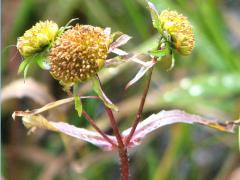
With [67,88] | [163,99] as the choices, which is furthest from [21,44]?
[163,99]

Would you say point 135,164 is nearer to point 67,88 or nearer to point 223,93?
Answer: point 223,93

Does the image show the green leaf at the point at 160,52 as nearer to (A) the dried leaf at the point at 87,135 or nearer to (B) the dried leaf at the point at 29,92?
(A) the dried leaf at the point at 87,135

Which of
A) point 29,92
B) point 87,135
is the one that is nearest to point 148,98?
point 29,92

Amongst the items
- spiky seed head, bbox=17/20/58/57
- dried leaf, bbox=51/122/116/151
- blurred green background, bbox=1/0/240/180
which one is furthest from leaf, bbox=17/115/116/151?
blurred green background, bbox=1/0/240/180

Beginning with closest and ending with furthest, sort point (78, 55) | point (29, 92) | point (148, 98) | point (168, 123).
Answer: point (78, 55) < point (168, 123) < point (29, 92) < point (148, 98)

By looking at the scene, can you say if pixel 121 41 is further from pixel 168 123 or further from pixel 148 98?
pixel 148 98

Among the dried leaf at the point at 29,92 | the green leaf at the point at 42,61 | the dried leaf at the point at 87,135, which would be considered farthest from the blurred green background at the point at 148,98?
the green leaf at the point at 42,61

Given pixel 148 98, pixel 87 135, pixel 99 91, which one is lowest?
pixel 148 98
